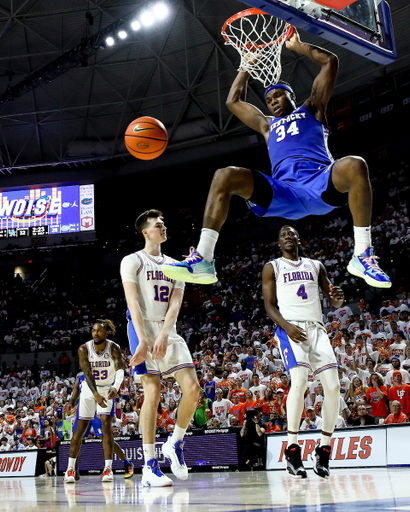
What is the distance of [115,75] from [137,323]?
20.6m

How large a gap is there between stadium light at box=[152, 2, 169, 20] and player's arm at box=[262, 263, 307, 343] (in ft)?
46.7

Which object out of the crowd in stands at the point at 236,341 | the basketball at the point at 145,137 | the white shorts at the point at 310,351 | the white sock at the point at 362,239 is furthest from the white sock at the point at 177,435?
the basketball at the point at 145,137

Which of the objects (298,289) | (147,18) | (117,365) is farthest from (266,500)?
(147,18)

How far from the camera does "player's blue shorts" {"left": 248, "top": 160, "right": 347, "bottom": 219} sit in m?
4.54

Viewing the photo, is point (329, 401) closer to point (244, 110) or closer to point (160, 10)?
point (244, 110)

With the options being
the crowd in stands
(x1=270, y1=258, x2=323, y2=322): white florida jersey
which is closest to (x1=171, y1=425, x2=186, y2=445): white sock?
(x1=270, y1=258, x2=323, y2=322): white florida jersey

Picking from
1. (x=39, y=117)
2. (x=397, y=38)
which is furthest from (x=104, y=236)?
(x=397, y=38)

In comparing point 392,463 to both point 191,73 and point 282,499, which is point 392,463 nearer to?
point 282,499

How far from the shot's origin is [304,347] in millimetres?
→ 6098

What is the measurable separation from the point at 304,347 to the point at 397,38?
1811 cm

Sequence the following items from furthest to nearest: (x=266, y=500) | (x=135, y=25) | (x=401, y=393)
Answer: (x=135, y=25), (x=401, y=393), (x=266, y=500)

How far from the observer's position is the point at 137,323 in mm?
5703

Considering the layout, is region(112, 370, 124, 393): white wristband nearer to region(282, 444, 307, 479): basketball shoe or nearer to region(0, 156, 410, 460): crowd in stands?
region(0, 156, 410, 460): crowd in stands

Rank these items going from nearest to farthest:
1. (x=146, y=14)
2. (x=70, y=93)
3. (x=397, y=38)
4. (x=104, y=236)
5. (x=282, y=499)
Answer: (x=282, y=499)
(x=146, y=14)
(x=397, y=38)
(x=70, y=93)
(x=104, y=236)
